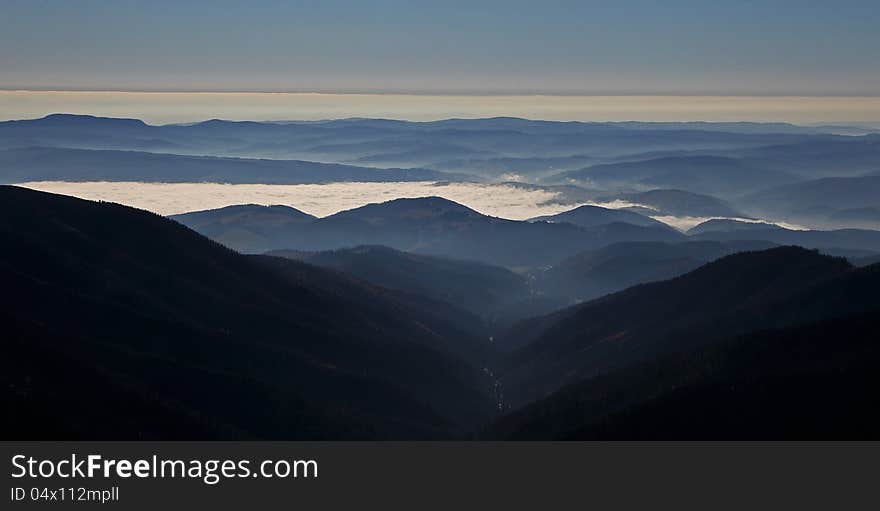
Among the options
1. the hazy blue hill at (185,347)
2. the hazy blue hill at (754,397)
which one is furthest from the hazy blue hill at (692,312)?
the hazy blue hill at (754,397)

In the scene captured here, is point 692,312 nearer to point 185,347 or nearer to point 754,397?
point 754,397

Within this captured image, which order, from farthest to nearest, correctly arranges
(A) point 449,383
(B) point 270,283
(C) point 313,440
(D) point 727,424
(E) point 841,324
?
(B) point 270,283
(A) point 449,383
(C) point 313,440
(E) point 841,324
(D) point 727,424

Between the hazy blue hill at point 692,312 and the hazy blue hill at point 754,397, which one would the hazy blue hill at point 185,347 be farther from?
the hazy blue hill at point 754,397

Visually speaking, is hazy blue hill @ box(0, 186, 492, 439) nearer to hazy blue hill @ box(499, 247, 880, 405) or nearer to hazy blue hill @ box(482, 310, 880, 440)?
hazy blue hill @ box(499, 247, 880, 405)

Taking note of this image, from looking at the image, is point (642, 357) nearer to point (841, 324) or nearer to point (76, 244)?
point (841, 324)

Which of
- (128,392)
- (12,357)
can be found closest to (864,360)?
(128,392)

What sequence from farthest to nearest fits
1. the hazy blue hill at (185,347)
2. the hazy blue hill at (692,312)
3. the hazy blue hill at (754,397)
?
the hazy blue hill at (692,312), the hazy blue hill at (185,347), the hazy blue hill at (754,397)
